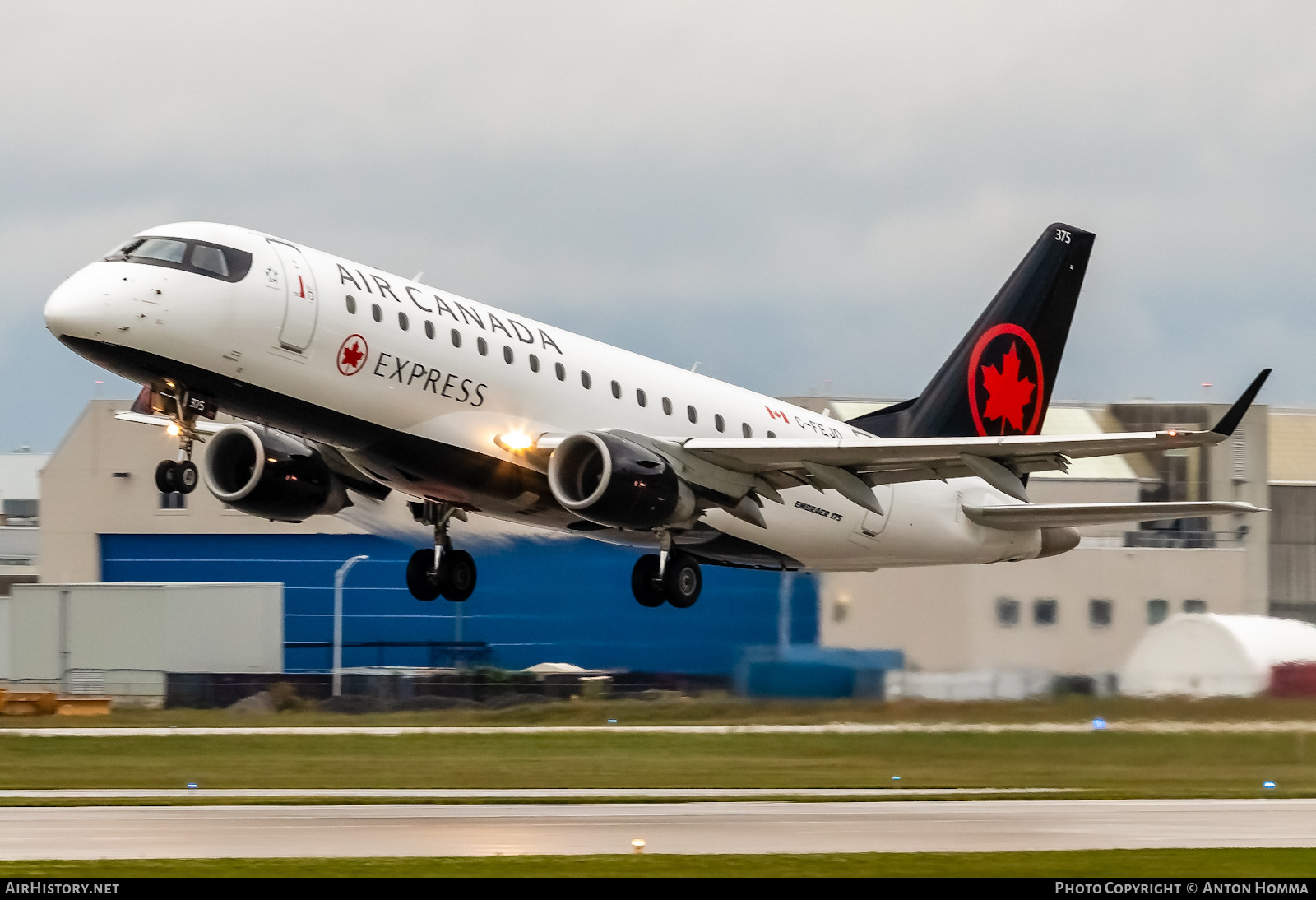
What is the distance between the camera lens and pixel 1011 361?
3666 centimetres

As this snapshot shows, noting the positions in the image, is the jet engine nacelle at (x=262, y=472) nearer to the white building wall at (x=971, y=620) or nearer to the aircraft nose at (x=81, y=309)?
the aircraft nose at (x=81, y=309)

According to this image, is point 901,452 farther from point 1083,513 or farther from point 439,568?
point 439,568

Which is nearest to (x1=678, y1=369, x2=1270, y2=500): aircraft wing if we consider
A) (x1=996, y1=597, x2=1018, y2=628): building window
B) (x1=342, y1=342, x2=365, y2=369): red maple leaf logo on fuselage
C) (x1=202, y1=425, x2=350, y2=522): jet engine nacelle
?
(x1=342, y1=342, x2=365, y2=369): red maple leaf logo on fuselage

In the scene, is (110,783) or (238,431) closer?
(238,431)

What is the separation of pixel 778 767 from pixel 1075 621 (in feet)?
22.2

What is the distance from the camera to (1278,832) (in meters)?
A: 26.9

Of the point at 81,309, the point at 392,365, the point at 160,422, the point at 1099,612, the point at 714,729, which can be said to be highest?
the point at 81,309

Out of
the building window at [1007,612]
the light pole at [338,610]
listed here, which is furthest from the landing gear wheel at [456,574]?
the light pole at [338,610]

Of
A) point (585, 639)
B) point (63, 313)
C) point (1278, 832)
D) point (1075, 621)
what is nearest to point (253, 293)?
point (63, 313)

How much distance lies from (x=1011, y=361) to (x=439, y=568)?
12597mm

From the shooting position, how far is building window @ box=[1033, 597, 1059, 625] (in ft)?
123

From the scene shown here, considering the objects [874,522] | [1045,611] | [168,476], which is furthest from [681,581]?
[1045,611]

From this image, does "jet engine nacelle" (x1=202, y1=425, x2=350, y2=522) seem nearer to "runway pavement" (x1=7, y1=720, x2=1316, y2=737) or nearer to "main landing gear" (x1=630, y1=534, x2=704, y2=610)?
"main landing gear" (x1=630, y1=534, x2=704, y2=610)

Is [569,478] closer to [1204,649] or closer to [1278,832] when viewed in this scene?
[1278,832]
